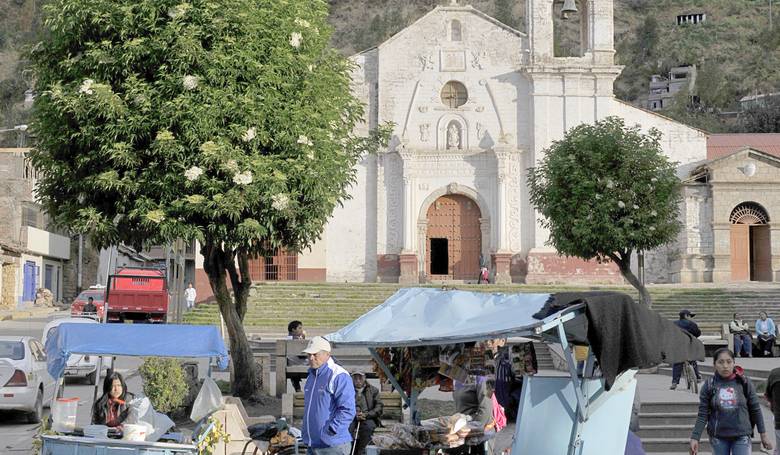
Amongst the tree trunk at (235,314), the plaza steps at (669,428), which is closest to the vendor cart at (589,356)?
the plaza steps at (669,428)

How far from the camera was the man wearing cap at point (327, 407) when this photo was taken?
945 cm

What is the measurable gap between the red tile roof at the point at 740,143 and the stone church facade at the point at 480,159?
4.73 metres

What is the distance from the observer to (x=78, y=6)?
15.9 metres

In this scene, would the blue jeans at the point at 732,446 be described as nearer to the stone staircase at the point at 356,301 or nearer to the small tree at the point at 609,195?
the small tree at the point at 609,195

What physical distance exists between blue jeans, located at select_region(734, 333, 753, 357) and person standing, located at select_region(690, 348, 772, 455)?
1743 cm

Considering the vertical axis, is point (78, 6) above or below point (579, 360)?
above

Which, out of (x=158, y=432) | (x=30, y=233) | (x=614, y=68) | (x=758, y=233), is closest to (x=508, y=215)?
(x=614, y=68)

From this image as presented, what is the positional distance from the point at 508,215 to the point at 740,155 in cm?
853

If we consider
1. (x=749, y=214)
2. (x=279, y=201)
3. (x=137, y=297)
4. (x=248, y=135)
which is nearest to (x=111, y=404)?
(x=279, y=201)

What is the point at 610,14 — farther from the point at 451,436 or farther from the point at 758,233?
the point at 451,436

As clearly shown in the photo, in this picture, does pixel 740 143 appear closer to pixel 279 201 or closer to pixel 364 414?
pixel 279 201

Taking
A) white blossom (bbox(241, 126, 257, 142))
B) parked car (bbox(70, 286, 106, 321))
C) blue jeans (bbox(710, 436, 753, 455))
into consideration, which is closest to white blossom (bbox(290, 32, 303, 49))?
white blossom (bbox(241, 126, 257, 142))

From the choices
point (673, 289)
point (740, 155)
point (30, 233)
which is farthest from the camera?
point (30, 233)

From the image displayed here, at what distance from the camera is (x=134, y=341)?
1165cm
